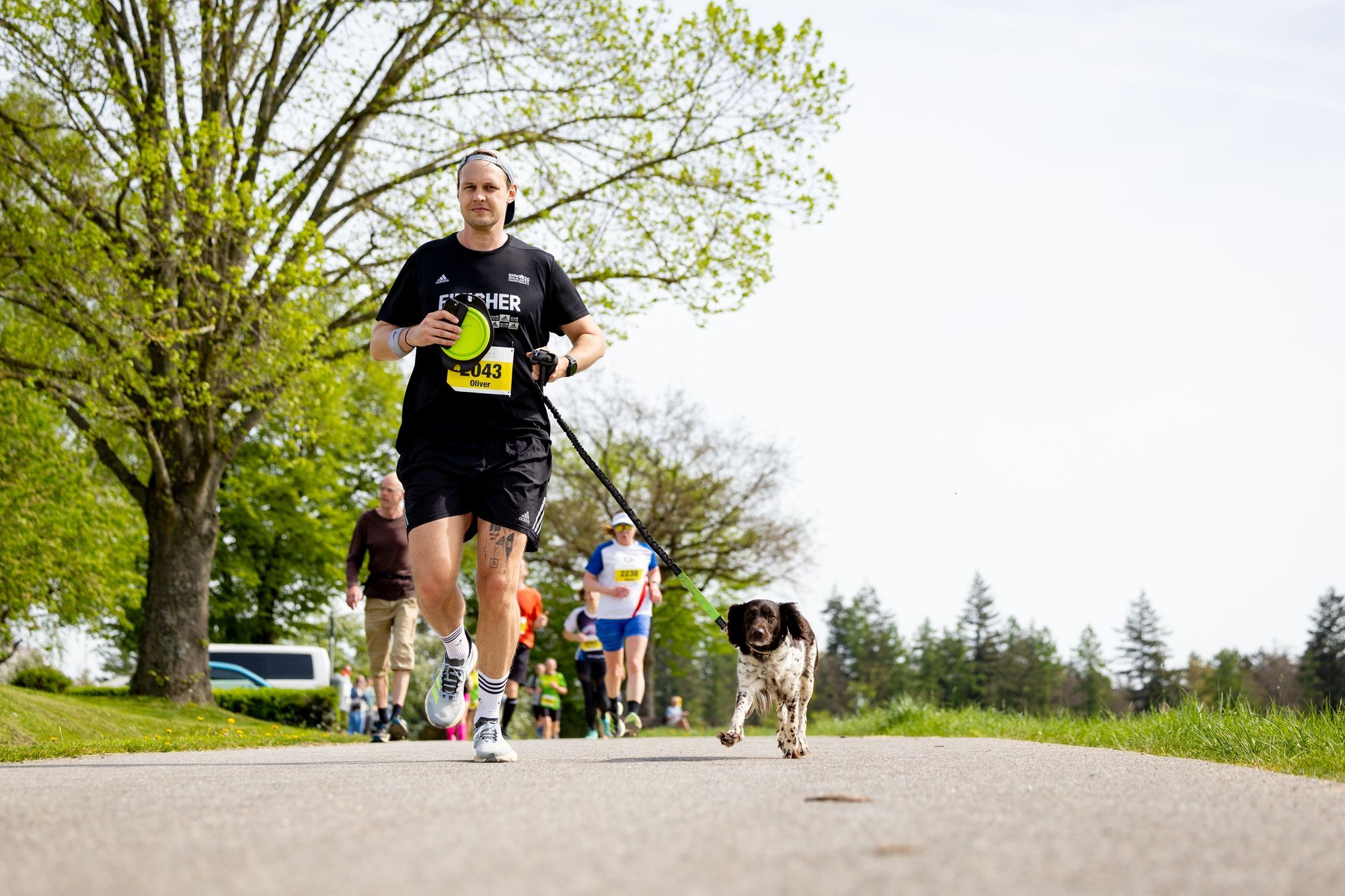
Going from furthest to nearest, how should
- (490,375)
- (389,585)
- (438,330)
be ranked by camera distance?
1. (389,585)
2. (490,375)
3. (438,330)

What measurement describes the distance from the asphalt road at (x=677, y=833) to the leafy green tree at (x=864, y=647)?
83460mm

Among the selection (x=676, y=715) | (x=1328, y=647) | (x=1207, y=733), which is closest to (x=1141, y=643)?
(x=1328, y=647)

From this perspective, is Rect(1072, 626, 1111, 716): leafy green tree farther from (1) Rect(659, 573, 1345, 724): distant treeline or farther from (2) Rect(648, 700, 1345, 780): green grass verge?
(2) Rect(648, 700, 1345, 780): green grass verge

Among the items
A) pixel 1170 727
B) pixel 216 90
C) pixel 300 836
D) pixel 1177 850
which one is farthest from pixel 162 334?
pixel 1177 850

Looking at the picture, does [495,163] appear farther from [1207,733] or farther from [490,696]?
[1207,733]

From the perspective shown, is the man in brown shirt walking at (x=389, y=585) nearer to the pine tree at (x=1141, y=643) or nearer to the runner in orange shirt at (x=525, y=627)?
the runner in orange shirt at (x=525, y=627)

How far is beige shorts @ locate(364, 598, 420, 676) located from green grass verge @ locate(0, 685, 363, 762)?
2.83ft

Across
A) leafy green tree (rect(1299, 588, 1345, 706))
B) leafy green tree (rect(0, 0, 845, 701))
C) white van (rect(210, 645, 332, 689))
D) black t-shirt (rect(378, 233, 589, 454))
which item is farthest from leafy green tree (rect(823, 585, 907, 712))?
black t-shirt (rect(378, 233, 589, 454))

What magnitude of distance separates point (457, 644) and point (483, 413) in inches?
53.4

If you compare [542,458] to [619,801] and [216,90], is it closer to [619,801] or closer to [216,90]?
[619,801]

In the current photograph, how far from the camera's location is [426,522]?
5812 millimetres

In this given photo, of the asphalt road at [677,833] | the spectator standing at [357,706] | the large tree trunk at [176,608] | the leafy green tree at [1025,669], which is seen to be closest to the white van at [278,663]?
the spectator standing at [357,706]

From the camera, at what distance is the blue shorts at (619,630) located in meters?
13.1

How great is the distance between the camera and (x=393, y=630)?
38.8 feet
